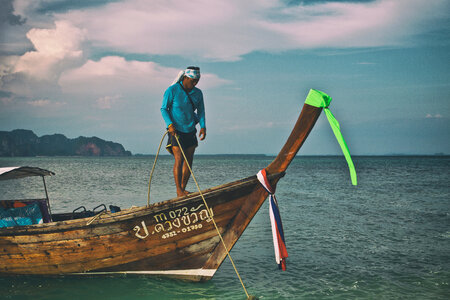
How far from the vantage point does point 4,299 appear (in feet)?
18.0

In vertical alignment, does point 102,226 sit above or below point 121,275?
above

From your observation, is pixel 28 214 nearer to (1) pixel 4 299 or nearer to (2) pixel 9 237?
(2) pixel 9 237

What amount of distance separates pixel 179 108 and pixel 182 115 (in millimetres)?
117

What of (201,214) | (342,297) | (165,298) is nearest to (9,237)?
(165,298)

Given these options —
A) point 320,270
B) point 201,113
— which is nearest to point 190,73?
point 201,113


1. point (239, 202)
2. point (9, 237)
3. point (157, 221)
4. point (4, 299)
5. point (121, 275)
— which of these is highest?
point (239, 202)

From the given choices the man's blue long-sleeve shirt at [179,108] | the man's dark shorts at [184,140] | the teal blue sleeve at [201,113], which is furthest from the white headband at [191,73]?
the man's dark shorts at [184,140]

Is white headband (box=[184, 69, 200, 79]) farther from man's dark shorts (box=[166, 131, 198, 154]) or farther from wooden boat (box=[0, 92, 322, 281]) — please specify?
wooden boat (box=[0, 92, 322, 281])

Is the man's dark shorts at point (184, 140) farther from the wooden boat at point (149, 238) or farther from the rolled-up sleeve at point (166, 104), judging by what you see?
the wooden boat at point (149, 238)

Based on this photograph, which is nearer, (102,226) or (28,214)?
(102,226)

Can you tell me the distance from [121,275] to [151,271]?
1.75 feet

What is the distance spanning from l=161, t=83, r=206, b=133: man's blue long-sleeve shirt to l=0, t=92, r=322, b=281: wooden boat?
1.17 m

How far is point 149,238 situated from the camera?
525cm

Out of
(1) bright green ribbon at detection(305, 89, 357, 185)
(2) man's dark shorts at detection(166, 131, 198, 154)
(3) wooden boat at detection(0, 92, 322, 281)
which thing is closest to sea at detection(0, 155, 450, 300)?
(3) wooden boat at detection(0, 92, 322, 281)
